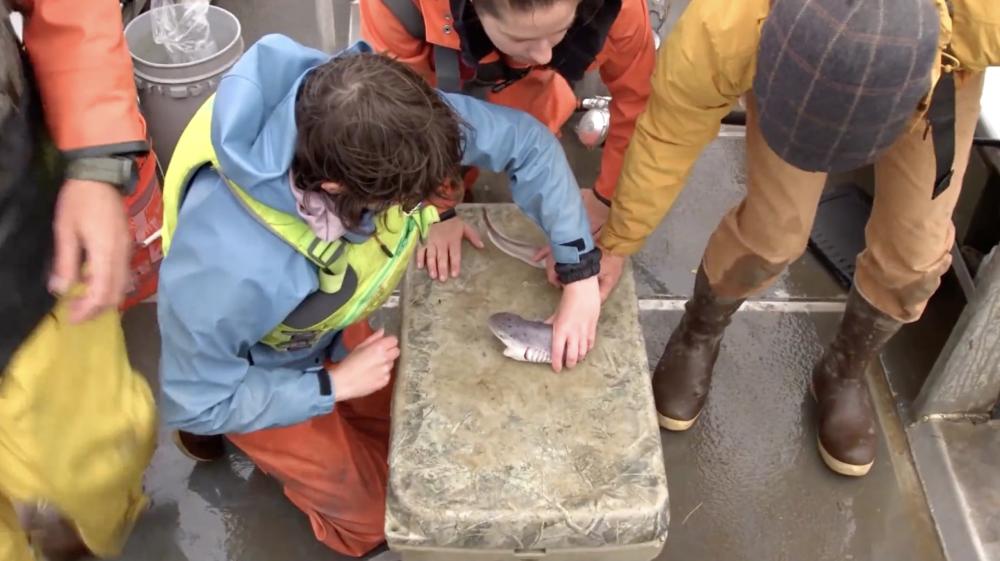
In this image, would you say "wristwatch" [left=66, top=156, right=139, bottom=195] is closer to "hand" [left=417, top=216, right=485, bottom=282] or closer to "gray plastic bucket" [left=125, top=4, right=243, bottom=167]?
"hand" [left=417, top=216, right=485, bottom=282]

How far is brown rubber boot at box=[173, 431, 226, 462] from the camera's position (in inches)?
81.0

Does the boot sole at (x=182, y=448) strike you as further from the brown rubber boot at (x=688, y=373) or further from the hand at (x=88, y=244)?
the brown rubber boot at (x=688, y=373)

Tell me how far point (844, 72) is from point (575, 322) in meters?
0.64

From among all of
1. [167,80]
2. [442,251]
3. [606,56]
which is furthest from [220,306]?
[167,80]

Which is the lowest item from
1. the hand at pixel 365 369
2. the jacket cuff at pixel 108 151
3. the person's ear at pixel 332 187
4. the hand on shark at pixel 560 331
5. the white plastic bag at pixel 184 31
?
the white plastic bag at pixel 184 31

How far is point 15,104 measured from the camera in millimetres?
1233

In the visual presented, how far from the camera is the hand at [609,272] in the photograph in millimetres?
1859

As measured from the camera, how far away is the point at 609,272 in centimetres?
188

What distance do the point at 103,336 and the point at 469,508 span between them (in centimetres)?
64

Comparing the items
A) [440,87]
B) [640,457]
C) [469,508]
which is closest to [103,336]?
[469,508]

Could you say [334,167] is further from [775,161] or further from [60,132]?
[775,161]

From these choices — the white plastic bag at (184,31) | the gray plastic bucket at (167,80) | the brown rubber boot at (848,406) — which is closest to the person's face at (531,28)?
the brown rubber boot at (848,406)

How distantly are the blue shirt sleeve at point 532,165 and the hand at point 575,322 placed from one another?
6cm

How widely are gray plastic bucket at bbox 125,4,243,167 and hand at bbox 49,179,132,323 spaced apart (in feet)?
4.25
